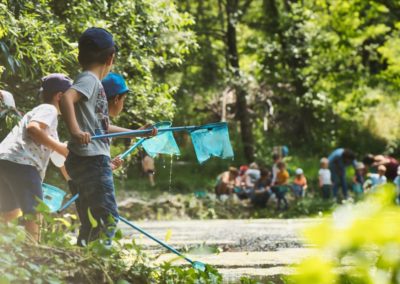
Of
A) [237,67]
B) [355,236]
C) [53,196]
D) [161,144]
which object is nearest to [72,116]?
[161,144]

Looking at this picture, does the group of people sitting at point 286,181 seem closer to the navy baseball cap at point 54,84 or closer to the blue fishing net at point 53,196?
the blue fishing net at point 53,196

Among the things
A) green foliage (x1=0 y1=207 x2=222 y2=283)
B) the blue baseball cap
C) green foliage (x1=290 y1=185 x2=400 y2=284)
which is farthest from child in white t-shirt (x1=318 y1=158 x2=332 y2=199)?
green foliage (x1=290 y1=185 x2=400 y2=284)

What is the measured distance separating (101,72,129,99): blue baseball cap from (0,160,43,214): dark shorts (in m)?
0.69

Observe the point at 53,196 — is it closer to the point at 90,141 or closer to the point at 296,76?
the point at 90,141

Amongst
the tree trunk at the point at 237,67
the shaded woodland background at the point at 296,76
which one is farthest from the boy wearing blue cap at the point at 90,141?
the tree trunk at the point at 237,67

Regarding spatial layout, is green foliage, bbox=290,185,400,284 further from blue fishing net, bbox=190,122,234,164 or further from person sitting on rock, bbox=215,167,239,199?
person sitting on rock, bbox=215,167,239,199

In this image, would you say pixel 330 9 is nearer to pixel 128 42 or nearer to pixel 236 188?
pixel 236 188

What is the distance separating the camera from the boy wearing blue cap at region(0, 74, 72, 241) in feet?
17.9

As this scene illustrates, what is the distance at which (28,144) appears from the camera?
5621mm

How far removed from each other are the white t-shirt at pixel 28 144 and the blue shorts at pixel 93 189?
0.61 metres

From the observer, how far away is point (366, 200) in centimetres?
120

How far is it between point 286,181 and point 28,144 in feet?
54.5

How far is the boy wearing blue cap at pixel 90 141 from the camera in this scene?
486 centimetres

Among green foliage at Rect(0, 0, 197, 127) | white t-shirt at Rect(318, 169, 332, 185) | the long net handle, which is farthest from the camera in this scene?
white t-shirt at Rect(318, 169, 332, 185)
